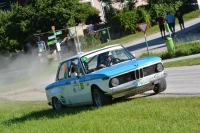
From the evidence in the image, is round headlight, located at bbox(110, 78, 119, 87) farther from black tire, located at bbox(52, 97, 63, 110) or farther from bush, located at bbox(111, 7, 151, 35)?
bush, located at bbox(111, 7, 151, 35)

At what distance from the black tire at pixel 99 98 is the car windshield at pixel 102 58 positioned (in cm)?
79

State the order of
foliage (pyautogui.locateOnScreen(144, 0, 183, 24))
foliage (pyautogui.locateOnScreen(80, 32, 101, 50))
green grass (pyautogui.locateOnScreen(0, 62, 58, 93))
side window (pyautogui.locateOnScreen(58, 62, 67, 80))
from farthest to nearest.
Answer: foliage (pyautogui.locateOnScreen(80, 32, 101, 50)) → foliage (pyautogui.locateOnScreen(144, 0, 183, 24)) → green grass (pyautogui.locateOnScreen(0, 62, 58, 93)) → side window (pyautogui.locateOnScreen(58, 62, 67, 80))

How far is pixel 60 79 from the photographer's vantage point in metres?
15.5

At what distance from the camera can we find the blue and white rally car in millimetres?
12859

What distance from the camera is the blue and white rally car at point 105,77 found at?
12.9 m

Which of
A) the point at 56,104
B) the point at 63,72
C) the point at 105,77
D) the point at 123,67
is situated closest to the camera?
the point at 105,77

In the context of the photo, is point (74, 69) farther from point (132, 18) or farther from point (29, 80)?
point (132, 18)

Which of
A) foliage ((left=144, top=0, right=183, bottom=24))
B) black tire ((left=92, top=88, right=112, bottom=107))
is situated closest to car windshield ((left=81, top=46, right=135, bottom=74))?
black tire ((left=92, top=88, right=112, bottom=107))

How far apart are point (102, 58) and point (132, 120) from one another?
459 centimetres

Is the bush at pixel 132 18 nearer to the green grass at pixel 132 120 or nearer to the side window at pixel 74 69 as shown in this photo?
the side window at pixel 74 69

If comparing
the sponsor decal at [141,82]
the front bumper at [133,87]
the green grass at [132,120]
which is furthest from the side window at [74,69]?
the sponsor decal at [141,82]

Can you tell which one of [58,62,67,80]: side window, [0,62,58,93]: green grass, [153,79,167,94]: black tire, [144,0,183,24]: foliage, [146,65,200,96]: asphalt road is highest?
[144,0,183,24]: foliage

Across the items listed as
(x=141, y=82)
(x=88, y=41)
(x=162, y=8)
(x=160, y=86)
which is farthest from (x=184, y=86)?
(x=88, y=41)

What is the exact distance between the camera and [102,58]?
46.9 ft
